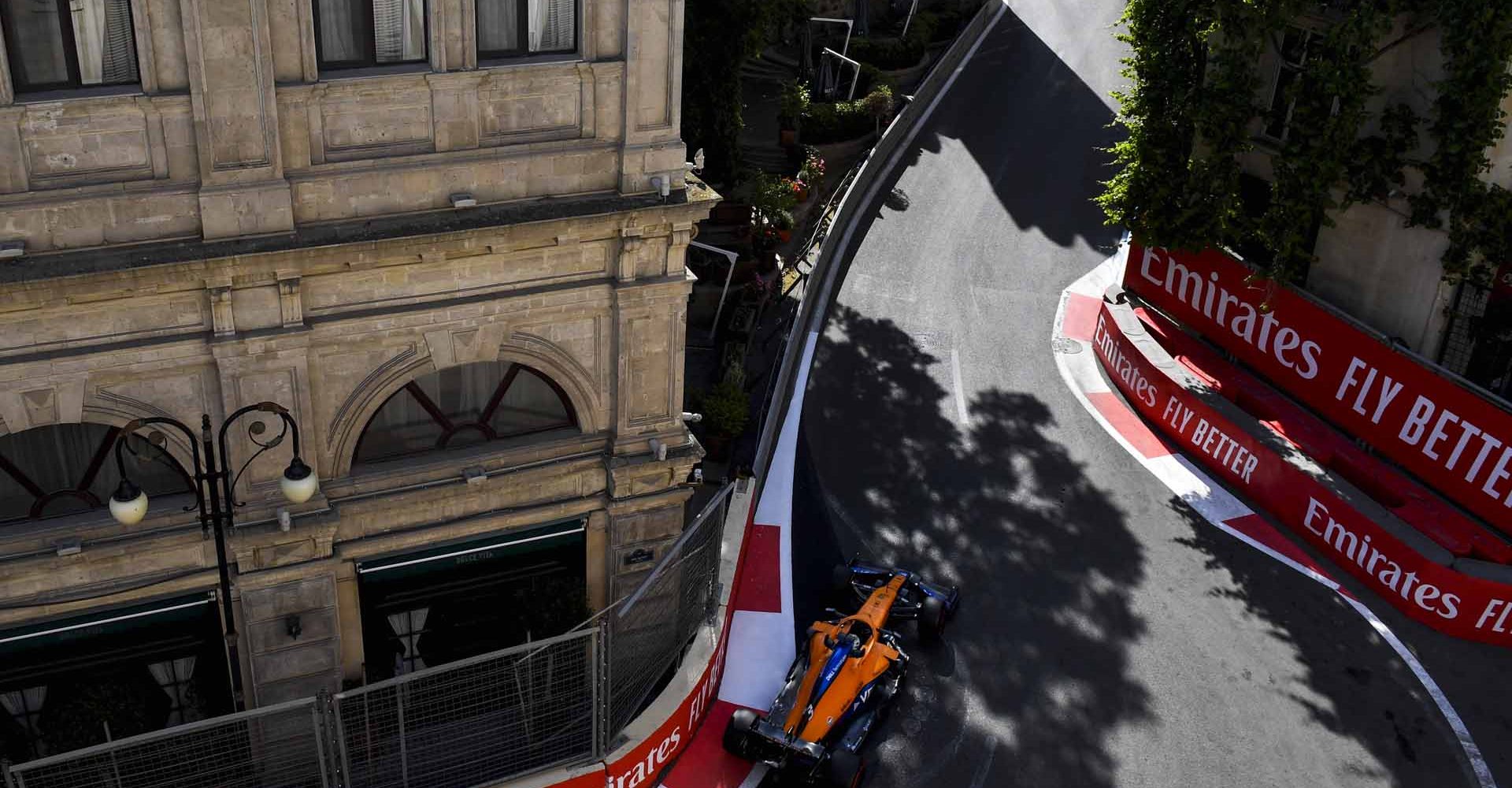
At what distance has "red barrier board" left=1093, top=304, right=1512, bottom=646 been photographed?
25.2 metres

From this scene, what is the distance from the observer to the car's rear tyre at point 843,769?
68.2 ft

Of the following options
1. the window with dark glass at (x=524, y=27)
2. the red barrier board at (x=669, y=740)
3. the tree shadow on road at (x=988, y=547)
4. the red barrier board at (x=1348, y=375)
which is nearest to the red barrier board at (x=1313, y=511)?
the red barrier board at (x=1348, y=375)

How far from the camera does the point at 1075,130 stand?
43250 millimetres

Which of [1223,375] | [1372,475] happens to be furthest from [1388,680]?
[1223,375]

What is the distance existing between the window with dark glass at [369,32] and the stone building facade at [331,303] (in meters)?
0.04

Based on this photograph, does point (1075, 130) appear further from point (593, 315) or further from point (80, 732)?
point (80, 732)

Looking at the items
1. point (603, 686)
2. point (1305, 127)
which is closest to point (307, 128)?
point (603, 686)

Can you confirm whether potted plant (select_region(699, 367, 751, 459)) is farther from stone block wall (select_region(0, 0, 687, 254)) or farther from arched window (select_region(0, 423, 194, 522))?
arched window (select_region(0, 423, 194, 522))

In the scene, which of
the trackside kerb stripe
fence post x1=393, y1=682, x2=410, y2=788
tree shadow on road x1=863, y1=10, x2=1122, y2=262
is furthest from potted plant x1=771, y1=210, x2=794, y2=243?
fence post x1=393, y1=682, x2=410, y2=788

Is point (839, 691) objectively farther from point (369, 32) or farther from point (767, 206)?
point (767, 206)

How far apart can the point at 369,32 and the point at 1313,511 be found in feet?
62.7

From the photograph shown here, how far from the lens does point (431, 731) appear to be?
1895 cm

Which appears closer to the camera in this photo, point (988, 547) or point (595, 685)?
point (595, 685)

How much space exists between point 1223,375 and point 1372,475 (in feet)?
13.6
